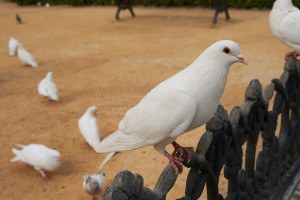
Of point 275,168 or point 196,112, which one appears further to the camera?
point 275,168

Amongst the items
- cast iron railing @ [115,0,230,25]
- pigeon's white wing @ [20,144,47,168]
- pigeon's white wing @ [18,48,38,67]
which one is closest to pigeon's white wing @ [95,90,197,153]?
pigeon's white wing @ [20,144,47,168]

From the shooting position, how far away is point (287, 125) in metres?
2.90

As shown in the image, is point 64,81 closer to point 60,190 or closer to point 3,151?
point 3,151

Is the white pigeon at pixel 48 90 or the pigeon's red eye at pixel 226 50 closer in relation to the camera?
the pigeon's red eye at pixel 226 50

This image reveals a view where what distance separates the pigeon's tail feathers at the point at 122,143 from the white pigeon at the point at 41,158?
8.80ft

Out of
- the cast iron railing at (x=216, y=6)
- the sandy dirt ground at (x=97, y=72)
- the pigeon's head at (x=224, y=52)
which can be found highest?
the pigeon's head at (x=224, y=52)

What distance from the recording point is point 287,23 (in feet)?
14.2

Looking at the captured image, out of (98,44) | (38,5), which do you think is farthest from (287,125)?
(38,5)

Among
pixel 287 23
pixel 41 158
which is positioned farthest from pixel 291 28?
pixel 41 158

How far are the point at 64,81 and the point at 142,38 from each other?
361 cm

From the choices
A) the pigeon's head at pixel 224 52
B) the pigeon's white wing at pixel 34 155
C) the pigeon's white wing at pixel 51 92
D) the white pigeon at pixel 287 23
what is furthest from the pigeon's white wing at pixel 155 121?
the pigeon's white wing at pixel 51 92

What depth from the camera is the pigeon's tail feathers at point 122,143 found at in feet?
6.86

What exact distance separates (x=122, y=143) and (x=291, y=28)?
2855 millimetres

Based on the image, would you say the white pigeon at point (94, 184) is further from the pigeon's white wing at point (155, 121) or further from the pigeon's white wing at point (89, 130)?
the pigeon's white wing at point (155, 121)
